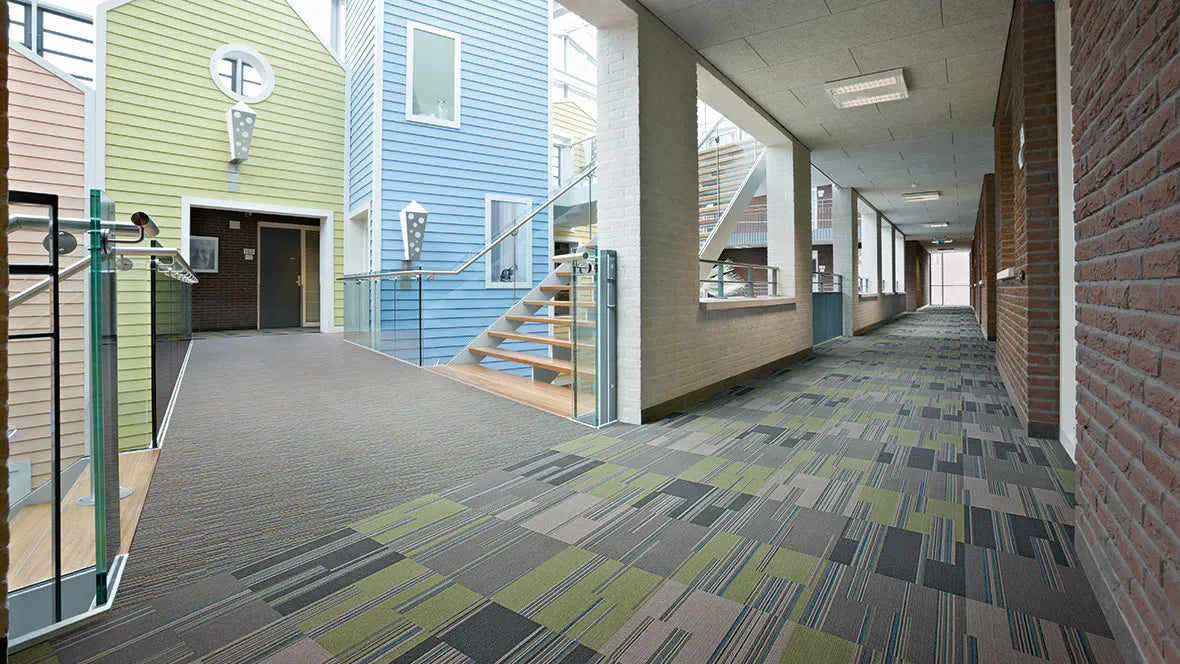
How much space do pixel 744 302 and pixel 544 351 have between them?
2.09m

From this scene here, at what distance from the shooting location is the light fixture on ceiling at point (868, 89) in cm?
555

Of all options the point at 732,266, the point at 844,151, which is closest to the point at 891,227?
the point at 844,151

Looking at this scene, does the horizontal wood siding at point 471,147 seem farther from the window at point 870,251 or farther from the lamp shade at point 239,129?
the window at point 870,251

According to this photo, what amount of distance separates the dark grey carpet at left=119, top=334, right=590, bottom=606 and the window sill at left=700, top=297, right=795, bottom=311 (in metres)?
1.92

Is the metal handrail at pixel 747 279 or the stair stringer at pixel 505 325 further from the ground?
the metal handrail at pixel 747 279

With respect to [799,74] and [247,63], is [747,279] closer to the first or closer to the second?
[799,74]

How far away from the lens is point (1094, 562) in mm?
1819

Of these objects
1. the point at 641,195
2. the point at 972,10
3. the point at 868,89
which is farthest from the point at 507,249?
the point at 972,10

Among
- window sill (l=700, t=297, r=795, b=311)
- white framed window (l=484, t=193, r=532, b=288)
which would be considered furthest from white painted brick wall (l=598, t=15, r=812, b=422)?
white framed window (l=484, t=193, r=532, b=288)

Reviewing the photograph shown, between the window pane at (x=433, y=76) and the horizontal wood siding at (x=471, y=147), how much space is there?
0.18 m

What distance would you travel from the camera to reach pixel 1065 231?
3.46 metres

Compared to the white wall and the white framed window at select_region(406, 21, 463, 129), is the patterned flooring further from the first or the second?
the white framed window at select_region(406, 21, 463, 129)

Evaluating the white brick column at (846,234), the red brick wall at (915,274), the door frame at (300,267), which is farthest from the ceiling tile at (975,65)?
the red brick wall at (915,274)

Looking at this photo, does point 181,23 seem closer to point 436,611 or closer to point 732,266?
point 732,266
